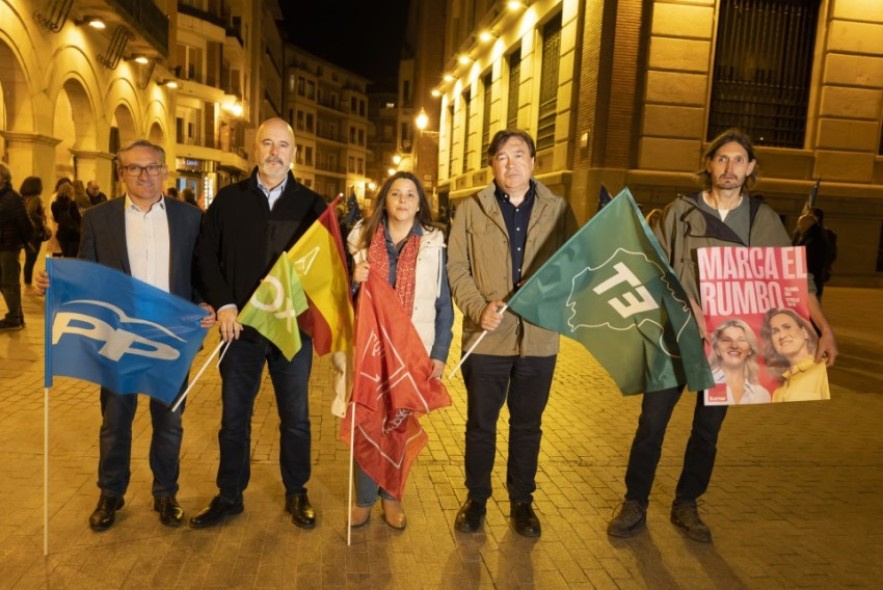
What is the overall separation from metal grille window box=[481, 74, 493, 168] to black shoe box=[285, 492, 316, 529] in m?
23.0

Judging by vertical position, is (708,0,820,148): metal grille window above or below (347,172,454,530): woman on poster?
above

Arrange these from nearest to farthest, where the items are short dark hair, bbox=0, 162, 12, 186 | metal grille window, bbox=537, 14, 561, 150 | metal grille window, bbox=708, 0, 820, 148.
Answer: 1. short dark hair, bbox=0, 162, 12, 186
2. metal grille window, bbox=708, 0, 820, 148
3. metal grille window, bbox=537, 14, 561, 150

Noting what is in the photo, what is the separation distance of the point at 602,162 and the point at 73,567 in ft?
Result: 45.4

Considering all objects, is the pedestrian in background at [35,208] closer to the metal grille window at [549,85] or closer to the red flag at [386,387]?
the red flag at [386,387]

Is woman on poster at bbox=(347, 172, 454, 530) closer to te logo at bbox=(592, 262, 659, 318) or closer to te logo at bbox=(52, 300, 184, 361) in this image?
te logo at bbox=(592, 262, 659, 318)

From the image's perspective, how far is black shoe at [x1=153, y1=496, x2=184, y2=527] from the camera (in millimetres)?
3963

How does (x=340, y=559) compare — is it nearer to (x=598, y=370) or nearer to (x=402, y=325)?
(x=402, y=325)

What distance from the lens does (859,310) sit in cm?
1391

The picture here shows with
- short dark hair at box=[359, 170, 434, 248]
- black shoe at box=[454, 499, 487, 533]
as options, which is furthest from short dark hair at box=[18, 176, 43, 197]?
black shoe at box=[454, 499, 487, 533]

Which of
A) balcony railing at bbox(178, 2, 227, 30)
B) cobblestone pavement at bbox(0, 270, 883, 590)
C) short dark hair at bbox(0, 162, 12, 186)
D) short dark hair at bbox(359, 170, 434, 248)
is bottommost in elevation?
cobblestone pavement at bbox(0, 270, 883, 590)

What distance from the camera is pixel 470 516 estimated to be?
4.11 m

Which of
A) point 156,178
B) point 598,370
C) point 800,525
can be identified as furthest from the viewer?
point 598,370

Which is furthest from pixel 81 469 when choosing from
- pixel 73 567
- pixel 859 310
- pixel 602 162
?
pixel 859 310

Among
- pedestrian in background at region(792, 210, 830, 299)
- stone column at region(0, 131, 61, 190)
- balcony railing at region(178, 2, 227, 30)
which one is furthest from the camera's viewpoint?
balcony railing at region(178, 2, 227, 30)
